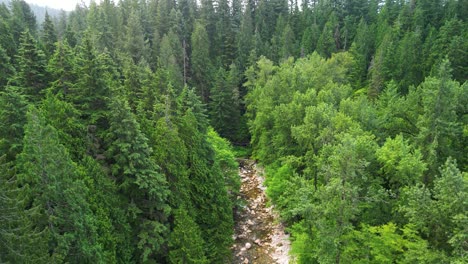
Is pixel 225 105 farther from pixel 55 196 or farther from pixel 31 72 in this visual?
pixel 55 196

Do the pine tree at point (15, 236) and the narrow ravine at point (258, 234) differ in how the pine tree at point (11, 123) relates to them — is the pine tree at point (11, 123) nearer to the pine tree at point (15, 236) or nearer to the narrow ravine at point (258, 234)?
the pine tree at point (15, 236)

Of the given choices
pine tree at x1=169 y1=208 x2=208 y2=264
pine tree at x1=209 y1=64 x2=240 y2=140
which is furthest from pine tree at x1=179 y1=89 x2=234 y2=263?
pine tree at x1=209 y1=64 x2=240 y2=140

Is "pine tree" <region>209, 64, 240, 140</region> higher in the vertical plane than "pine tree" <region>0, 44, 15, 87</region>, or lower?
lower

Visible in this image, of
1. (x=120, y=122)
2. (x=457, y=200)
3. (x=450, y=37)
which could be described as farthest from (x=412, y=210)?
(x=450, y=37)

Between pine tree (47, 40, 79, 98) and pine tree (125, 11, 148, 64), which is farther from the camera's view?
pine tree (125, 11, 148, 64)

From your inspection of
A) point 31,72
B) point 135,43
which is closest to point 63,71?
point 31,72

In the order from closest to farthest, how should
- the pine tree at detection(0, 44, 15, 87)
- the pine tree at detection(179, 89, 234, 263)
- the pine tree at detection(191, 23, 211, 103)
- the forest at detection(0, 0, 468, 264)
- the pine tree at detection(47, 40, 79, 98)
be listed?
1. the forest at detection(0, 0, 468, 264)
2. the pine tree at detection(47, 40, 79, 98)
3. the pine tree at detection(179, 89, 234, 263)
4. the pine tree at detection(0, 44, 15, 87)
5. the pine tree at detection(191, 23, 211, 103)

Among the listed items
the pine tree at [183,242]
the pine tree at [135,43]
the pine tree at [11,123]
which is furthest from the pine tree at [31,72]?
the pine tree at [135,43]

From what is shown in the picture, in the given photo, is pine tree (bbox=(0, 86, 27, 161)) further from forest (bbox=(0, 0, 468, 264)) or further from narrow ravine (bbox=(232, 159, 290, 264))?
narrow ravine (bbox=(232, 159, 290, 264))

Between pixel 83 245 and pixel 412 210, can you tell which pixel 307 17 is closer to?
pixel 412 210

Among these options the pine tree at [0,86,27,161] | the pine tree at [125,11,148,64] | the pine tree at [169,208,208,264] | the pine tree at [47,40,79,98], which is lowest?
the pine tree at [169,208,208,264]
